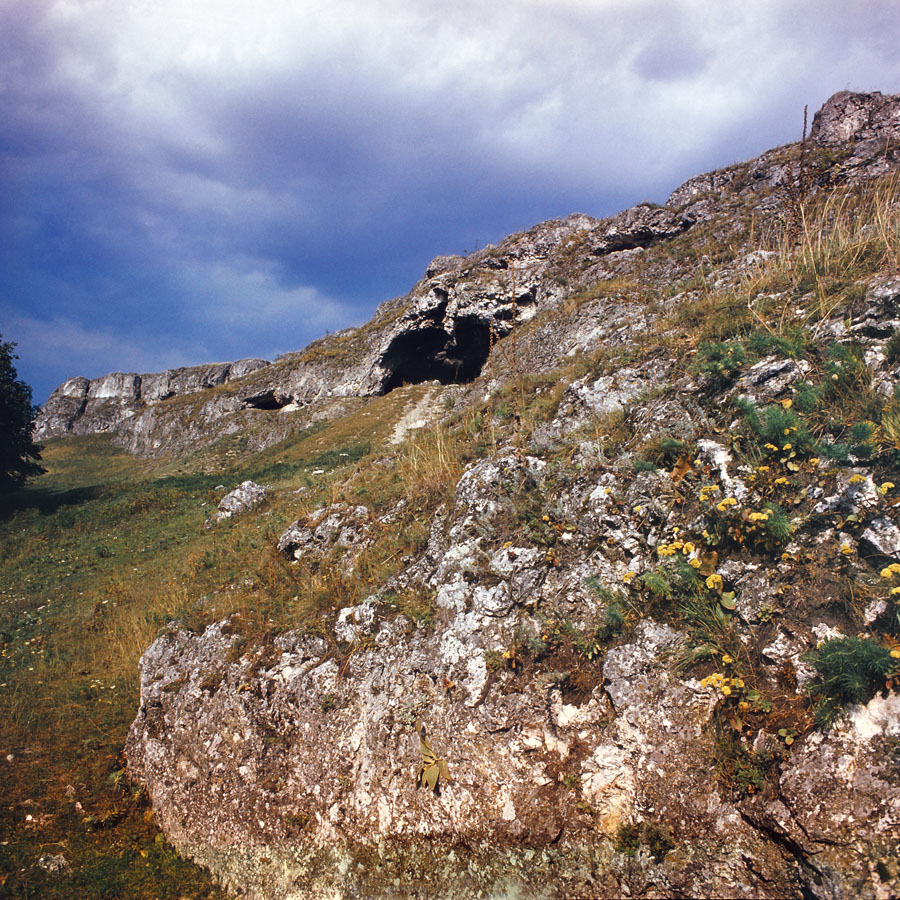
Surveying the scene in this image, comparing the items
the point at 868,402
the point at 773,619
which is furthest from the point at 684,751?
the point at 868,402

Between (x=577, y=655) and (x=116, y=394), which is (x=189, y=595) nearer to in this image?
(x=577, y=655)

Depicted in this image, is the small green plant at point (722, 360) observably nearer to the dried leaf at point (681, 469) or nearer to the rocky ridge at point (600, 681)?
the rocky ridge at point (600, 681)

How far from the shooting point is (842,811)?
3.24 meters

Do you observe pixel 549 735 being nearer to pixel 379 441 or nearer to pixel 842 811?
pixel 842 811

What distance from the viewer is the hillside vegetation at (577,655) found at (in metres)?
3.73

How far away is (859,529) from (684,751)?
7.83 ft

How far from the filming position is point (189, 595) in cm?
1018

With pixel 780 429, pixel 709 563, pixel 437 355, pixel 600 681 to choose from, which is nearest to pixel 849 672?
pixel 709 563

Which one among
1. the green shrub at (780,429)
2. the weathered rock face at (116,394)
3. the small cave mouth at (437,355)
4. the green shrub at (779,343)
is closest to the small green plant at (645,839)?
the green shrub at (780,429)

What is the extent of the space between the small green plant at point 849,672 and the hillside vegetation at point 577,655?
22 mm

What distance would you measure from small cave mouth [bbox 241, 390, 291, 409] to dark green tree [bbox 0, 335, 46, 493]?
16.2 metres

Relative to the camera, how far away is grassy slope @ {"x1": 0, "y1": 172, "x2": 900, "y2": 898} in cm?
573

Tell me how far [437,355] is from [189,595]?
31.1 m

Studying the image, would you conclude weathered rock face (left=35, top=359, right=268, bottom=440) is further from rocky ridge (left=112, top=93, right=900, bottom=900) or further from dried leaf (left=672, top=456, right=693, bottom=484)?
dried leaf (left=672, top=456, right=693, bottom=484)
